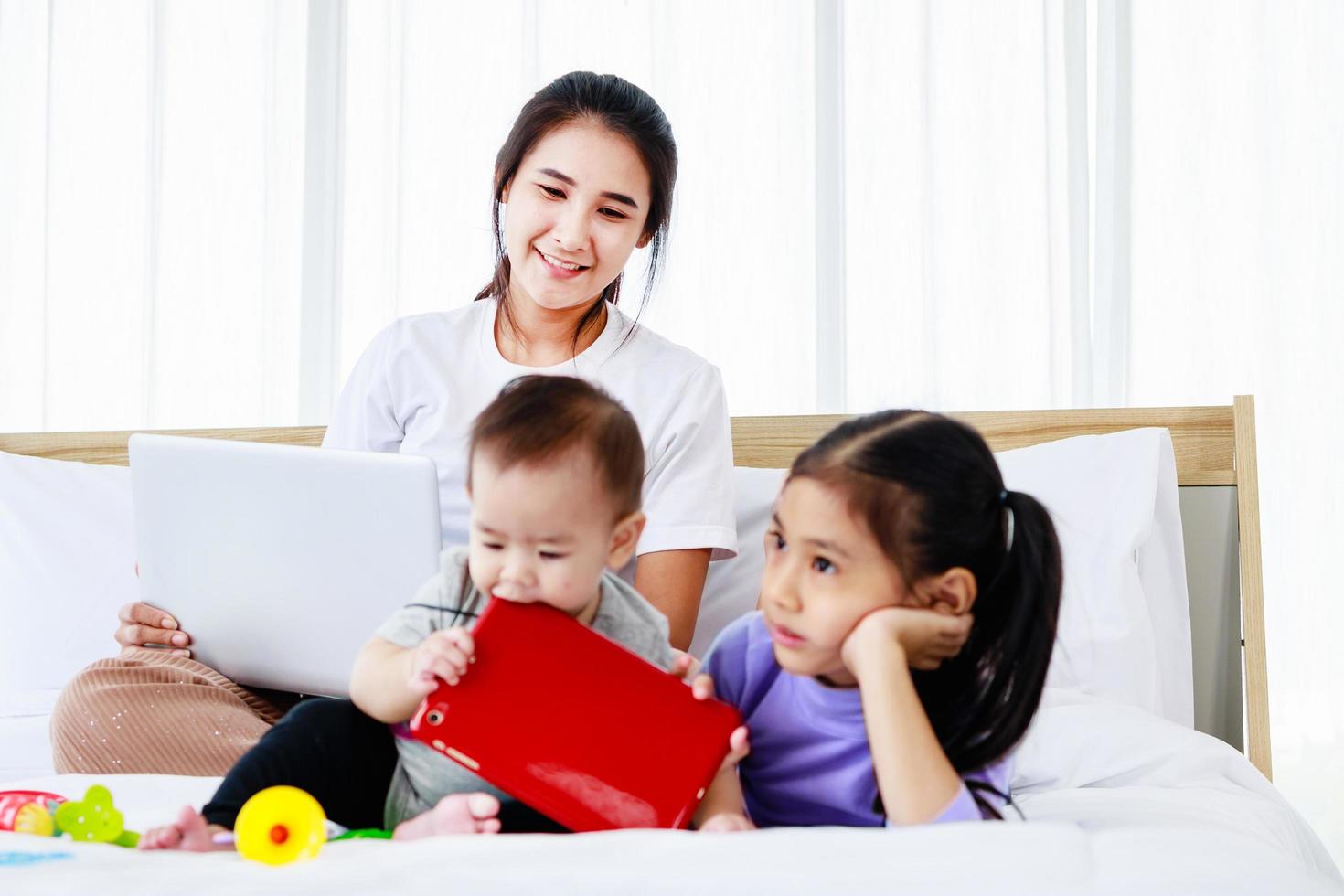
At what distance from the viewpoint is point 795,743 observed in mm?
932

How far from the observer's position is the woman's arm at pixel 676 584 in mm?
1396

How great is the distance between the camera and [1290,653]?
2070mm

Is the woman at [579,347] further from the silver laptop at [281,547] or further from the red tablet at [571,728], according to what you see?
the red tablet at [571,728]

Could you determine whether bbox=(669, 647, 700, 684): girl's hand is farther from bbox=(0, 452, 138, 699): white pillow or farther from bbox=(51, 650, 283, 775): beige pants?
bbox=(0, 452, 138, 699): white pillow

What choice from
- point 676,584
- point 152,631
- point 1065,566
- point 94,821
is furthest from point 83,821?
point 1065,566

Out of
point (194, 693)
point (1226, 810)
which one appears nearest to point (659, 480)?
point (194, 693)

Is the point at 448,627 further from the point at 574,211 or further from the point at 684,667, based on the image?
the point at 574,211

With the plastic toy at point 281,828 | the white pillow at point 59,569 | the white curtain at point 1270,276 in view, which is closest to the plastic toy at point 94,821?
the plastic toy at point 281,828

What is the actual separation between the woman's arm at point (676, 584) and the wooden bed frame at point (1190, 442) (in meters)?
0.55

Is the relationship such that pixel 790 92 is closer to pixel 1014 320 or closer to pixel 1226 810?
pixel 1014 320

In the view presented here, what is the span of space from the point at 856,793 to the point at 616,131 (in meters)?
0.86

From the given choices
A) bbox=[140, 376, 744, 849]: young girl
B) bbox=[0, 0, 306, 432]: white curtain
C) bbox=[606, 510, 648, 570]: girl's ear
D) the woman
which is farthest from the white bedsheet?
bbox=[0, 0, 306, 432]: white curtain

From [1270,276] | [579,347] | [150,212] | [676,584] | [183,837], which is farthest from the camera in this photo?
[150,212]

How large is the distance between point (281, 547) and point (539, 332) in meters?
0.55
